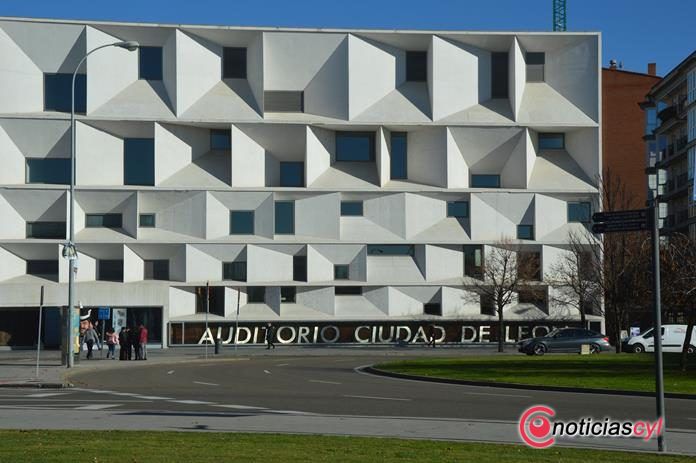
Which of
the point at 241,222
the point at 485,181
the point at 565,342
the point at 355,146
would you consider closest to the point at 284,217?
the point at 241,222

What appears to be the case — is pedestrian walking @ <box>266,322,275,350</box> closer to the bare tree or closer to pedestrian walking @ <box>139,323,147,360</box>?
the bare tree

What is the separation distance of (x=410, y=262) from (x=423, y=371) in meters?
33.7

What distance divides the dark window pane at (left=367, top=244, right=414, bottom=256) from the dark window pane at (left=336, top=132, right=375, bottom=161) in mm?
6276

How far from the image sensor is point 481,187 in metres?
69.9

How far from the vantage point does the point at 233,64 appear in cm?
6869

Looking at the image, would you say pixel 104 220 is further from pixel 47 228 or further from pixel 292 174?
pixel 292 174

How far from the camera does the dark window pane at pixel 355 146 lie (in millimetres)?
69688

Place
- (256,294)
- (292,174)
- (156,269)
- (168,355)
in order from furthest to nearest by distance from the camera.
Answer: (292,174) < (156,269) < (256,294) < (168,355)

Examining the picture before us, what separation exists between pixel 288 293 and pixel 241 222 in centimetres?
538

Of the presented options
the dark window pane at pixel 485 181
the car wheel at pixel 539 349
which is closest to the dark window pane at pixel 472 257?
the dark window pane at pixel 485 181

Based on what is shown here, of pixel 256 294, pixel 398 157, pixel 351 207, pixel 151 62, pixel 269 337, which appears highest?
pixel 151 62

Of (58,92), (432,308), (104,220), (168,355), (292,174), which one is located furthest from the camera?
(292,174)

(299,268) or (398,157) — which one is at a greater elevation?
(398,157)

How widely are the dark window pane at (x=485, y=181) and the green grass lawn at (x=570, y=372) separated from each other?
29263 millimetres
